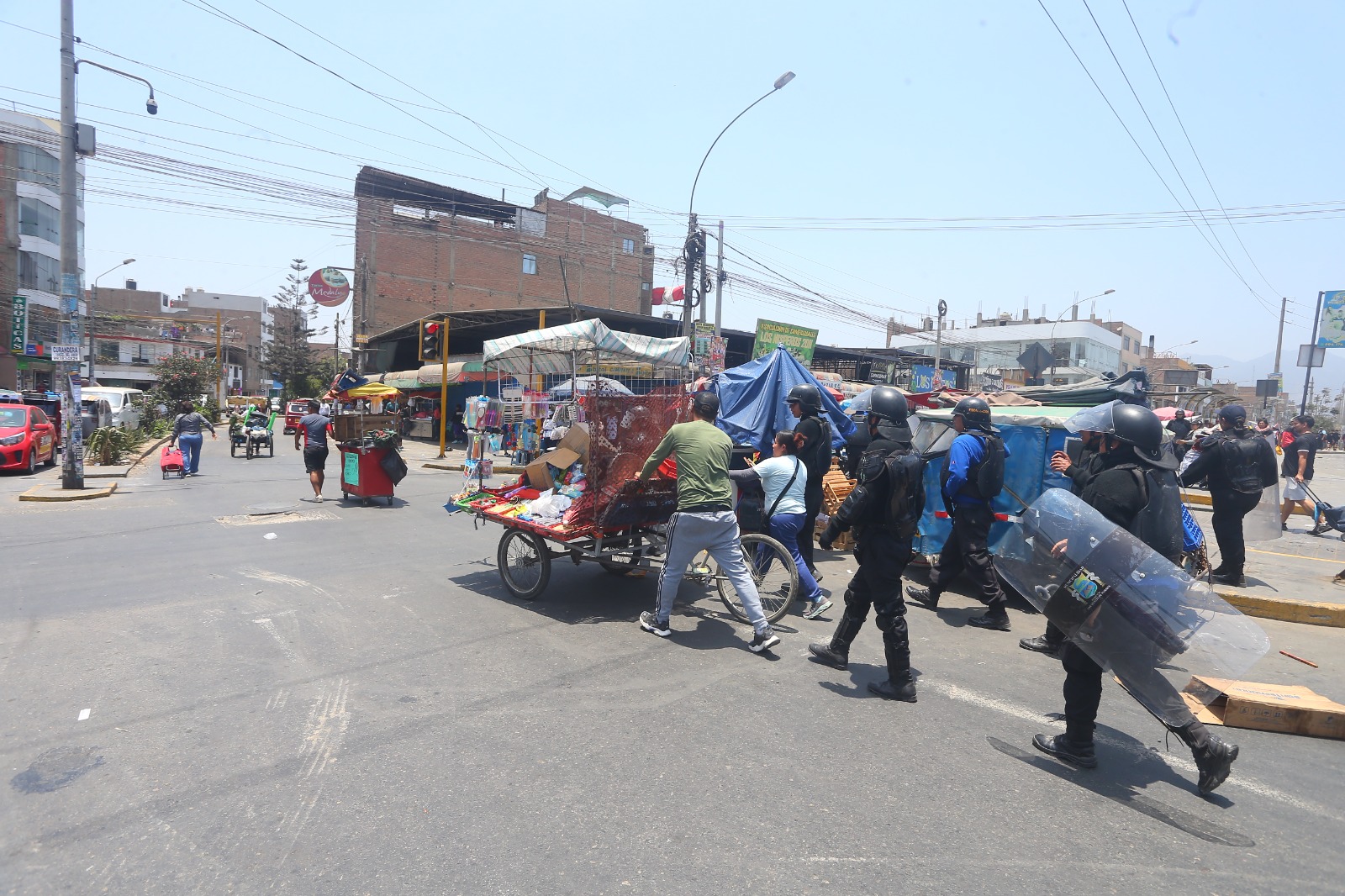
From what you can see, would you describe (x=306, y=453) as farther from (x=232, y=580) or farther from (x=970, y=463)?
(x=970, y=463)

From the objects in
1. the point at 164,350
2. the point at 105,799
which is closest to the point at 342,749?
the point at 105,799

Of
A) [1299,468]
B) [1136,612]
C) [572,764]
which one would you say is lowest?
[572,764]

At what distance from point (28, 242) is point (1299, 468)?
4894 centimetres

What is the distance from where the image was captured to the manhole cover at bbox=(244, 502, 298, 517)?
11461 millimetres

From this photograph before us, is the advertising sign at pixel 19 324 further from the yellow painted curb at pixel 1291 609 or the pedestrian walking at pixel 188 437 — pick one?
the yellow painted curb at pixel 1291 609

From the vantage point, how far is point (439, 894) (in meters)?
2.81

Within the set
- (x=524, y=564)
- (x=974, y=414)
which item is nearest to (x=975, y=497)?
(x=974, y=414)

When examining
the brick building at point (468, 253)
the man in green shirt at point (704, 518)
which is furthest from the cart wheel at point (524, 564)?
the brick building at point (468, 253)

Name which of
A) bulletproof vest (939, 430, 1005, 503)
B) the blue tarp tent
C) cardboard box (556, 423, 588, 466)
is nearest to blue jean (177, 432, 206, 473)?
the blue tarp tent

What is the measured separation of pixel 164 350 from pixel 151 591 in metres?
66.7

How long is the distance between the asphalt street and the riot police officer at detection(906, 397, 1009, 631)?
1.34 feet

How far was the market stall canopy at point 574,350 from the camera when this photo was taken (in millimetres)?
8227

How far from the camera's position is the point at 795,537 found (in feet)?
22.7

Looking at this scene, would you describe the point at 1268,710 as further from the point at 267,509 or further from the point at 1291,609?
the point at 267,509
